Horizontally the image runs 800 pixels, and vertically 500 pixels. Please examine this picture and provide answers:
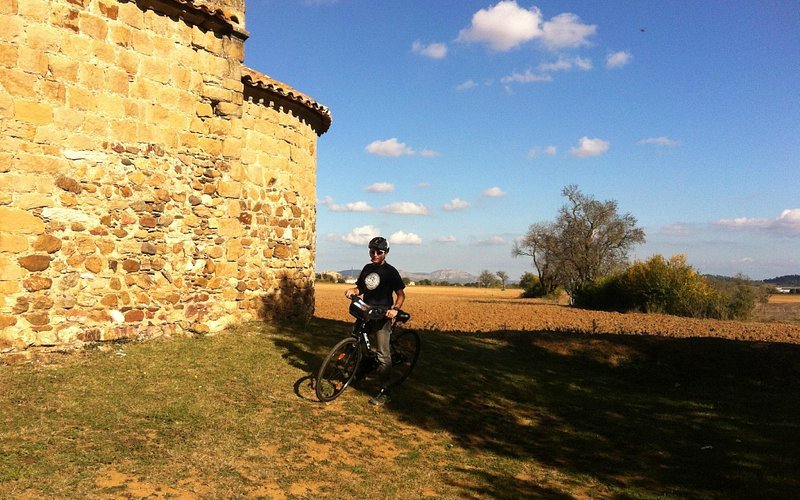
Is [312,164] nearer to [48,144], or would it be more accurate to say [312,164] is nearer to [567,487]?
[48,144]

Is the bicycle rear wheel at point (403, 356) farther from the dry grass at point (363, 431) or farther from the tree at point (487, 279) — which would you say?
the tree at point (487, 279)

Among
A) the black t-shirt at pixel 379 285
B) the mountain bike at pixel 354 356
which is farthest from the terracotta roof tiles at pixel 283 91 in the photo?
the mountain bike at pixel 354 356

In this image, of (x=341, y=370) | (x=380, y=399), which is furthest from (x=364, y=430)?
(x=341, y=370)

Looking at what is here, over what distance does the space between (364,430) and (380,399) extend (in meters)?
0.98

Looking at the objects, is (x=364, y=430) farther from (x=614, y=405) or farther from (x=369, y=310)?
Result: (x=614, y=405)

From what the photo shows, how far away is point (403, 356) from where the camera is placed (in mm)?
8094

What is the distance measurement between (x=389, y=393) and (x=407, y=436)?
149 cm

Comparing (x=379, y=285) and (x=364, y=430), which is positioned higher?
(x=379, y=285)

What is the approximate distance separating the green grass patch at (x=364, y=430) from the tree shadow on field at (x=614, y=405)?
0.13 ft

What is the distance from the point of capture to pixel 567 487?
528 cm

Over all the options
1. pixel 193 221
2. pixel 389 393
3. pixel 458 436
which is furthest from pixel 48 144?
pixel 458 436

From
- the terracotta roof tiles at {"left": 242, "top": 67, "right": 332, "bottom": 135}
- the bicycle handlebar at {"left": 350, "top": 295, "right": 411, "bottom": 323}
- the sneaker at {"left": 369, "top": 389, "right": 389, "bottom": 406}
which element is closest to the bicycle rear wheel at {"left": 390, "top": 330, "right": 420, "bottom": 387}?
the sneaker at {"left": 369, "top": 389, "right": 389, "bottom": 406}

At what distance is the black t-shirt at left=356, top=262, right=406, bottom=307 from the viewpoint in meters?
7.33

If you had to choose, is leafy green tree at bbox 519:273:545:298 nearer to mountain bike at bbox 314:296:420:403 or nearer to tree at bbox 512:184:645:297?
tree at bbox 512:184:645:297
